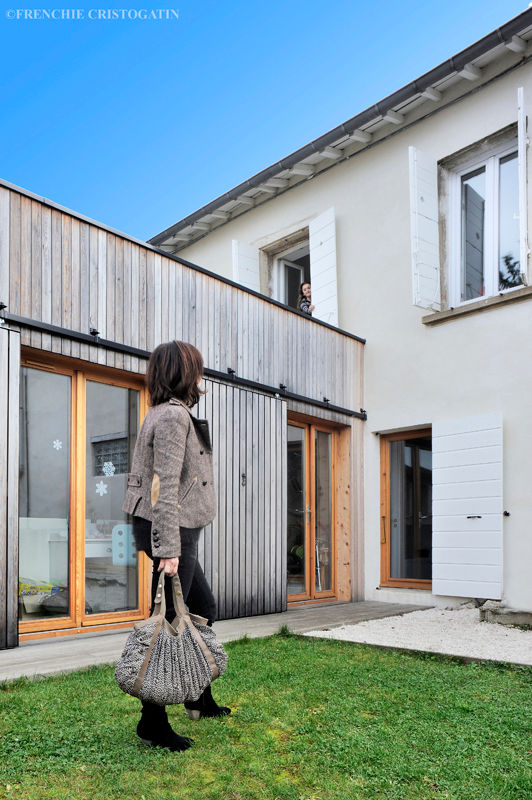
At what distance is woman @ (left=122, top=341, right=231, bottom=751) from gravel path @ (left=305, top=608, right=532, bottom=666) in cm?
222

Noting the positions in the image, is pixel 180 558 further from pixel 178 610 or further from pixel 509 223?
pixel 509 223

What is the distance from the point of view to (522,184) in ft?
21.7

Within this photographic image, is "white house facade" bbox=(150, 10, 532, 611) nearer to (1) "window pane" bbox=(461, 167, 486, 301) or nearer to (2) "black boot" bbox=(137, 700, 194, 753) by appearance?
(1) "window pane" bbox=(461, 167, 486, 301)

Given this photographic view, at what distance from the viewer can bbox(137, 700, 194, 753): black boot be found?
7.97ft

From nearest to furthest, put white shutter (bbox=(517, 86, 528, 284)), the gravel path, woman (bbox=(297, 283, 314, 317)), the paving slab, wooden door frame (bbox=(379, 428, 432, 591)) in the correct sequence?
the paving slab, the gravel path, white shutter (bbox=(517, 86, 528, 284)), wooden door frame (bbox=(379, 428, 432, 591)), woman (bbox=(297, 283, 314, 317))

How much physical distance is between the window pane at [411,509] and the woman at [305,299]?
7.09 ft

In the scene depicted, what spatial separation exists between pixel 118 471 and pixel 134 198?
93.6 ft

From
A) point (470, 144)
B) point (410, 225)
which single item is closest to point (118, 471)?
point (410, 225)

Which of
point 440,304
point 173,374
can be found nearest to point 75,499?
point 173,374

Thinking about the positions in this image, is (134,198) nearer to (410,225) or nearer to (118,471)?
(410,225)

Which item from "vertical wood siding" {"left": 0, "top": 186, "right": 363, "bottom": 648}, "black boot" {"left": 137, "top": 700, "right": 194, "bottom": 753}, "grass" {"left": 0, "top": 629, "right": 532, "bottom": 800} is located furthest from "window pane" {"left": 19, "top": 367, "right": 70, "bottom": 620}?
"black boot" {"left": 137, "top": 700, "right": 194, "bottom": 753}

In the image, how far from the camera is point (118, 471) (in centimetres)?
532

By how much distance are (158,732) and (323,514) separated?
5311mm

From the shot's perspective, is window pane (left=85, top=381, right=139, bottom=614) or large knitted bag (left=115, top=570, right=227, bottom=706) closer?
large knitted bag (left=115, top=570, right=227, bottom=706)
